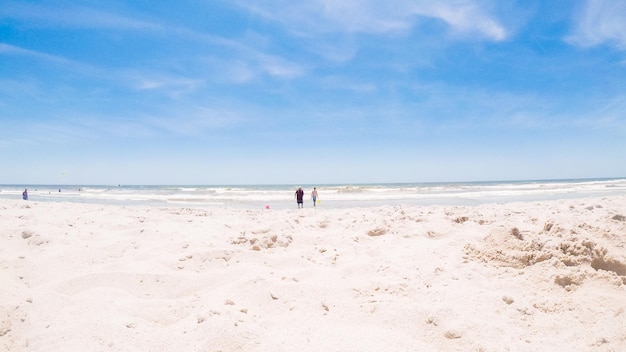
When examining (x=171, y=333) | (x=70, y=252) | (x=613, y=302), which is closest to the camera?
(x=171, y=333)

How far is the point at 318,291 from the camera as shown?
327 centimetres

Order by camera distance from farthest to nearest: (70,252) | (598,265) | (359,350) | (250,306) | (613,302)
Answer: (70,252), (598,265), (250,306), (613,302), (359,350)

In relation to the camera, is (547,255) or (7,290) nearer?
(7,290)

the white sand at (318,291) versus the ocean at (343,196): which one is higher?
the white sand at (318,291)

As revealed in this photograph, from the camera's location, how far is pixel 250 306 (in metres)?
2.99

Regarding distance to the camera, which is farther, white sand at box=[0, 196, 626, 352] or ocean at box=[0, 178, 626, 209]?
ocean at box=[0, 178, 626, 209]

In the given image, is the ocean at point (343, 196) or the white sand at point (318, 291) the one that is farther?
the ocean at point (343, 196)

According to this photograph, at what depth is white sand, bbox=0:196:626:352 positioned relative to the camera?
96.7 inches

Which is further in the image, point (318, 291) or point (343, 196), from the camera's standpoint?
point (343, 196)

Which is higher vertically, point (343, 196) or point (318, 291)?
point (318, 291)

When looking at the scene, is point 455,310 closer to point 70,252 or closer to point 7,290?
point 7,290

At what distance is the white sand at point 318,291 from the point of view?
8.05ft

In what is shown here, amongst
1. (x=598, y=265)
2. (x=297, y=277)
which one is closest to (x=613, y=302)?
(x=598, y=265)

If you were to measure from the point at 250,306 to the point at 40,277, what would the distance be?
2.35 meters
